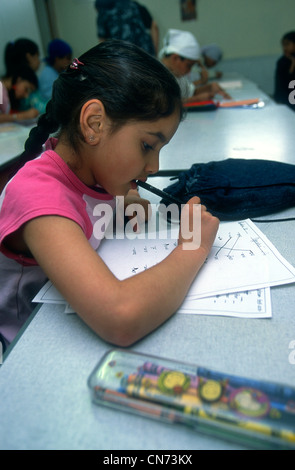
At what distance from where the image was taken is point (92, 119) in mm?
577

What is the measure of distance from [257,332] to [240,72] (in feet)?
13.8

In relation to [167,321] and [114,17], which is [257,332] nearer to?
[167,321]

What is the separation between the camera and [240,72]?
4012 mm

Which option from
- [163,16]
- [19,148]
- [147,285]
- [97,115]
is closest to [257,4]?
[163,16]

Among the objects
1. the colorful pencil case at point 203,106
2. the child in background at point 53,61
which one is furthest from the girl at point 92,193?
the child in background at point 53,61

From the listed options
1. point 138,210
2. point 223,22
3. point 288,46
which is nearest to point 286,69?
point 288,46

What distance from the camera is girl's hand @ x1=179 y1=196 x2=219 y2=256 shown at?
1.90 feet

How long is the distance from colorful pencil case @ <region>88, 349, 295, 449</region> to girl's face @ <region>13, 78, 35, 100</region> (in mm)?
2390

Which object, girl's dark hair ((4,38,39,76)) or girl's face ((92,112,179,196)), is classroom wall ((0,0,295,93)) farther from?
girl's face ((92,112,179,196))

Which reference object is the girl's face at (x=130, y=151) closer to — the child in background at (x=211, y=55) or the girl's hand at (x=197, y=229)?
the girl's hand at (x=197, y=229)

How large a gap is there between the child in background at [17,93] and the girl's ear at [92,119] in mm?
1543

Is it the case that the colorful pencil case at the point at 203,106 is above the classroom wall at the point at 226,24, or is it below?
below

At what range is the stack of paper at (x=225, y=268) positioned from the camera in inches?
19.0
